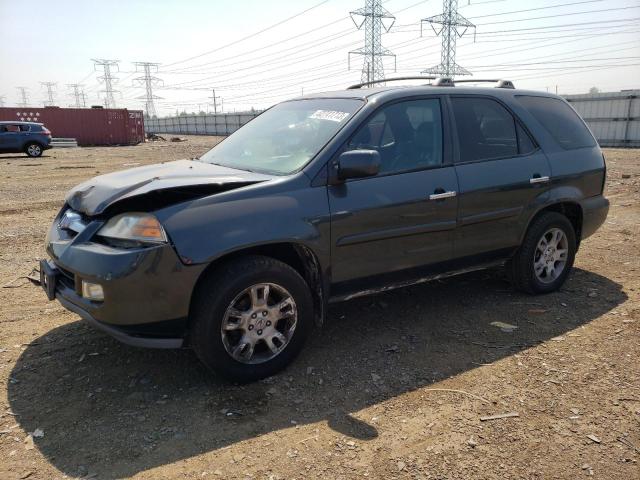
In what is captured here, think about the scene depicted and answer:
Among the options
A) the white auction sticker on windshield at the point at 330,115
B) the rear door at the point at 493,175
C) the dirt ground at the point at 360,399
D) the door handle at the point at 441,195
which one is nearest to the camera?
the dirt ground at the point at 360,399

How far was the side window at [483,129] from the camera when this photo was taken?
4188mm

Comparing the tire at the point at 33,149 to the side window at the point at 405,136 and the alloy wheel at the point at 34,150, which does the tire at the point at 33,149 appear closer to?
the alloy wheel at the point at 34,150

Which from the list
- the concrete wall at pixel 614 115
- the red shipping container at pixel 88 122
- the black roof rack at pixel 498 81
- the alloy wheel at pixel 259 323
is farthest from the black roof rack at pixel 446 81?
the red shipping container at pixel 88 122

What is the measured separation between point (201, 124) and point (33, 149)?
150ft

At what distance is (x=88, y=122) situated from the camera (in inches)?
1362

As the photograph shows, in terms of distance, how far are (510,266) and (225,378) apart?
2874mm

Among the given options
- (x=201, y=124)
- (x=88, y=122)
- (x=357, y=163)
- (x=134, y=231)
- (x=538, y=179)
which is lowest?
(x=134, y=231)

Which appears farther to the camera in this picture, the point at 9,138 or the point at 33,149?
the point at 33,149

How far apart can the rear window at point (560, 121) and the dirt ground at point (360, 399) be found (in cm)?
151

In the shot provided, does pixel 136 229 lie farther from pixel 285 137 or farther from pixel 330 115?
pixel 330 115

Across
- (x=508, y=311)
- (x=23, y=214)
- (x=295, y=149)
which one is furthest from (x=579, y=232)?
(x=23, y=214)

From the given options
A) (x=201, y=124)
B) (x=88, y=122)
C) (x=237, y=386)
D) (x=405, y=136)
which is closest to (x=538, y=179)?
(x=405, y=136)

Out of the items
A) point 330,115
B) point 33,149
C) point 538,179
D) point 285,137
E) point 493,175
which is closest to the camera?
point 330,115

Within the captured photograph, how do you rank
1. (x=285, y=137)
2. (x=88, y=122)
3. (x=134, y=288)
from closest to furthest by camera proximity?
1. (x=134, y=288)
2. (x=285, y=137)
3. (x=88, y=122)
